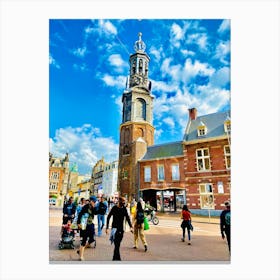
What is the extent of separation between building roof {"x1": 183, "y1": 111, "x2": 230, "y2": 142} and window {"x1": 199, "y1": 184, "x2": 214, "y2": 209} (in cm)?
252

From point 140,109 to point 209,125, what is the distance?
689 cm

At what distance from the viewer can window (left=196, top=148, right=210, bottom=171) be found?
10.9m

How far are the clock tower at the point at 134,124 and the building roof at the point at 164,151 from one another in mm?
579

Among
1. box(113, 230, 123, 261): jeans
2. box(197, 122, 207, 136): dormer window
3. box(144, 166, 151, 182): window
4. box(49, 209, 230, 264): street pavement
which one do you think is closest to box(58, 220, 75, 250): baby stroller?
box(49, 209, 230, 264): street pavement

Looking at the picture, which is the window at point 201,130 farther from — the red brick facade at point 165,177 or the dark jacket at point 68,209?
the dark jacket at point 68,209

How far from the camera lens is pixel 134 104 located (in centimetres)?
1708

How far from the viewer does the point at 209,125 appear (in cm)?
1171

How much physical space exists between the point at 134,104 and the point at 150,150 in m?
3.80

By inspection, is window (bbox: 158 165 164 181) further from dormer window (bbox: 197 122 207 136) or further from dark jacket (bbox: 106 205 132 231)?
dark jacket (bbox: 106 205 132 231)

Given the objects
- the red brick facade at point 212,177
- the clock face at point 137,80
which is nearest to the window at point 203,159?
the red brick facade at point 212,177

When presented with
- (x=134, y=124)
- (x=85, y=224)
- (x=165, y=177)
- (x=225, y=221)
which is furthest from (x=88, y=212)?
(x=134, y=124)

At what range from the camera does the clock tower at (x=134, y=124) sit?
50.6ft
